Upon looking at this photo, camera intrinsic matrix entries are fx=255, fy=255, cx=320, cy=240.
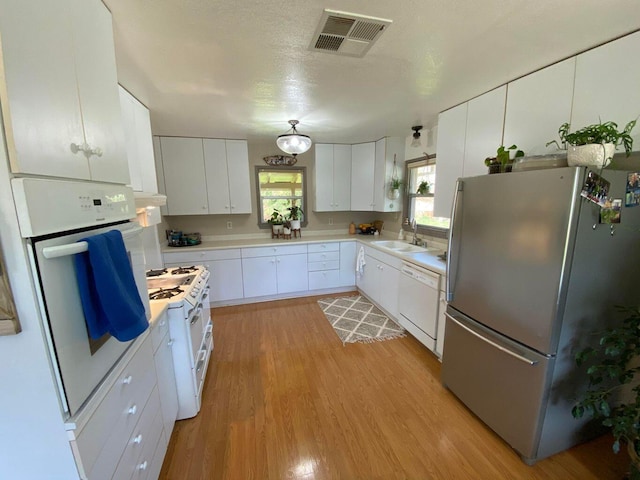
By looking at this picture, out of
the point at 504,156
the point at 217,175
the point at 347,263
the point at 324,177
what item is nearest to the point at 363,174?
the point at 324,177

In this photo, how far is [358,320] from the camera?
3176 millimetres

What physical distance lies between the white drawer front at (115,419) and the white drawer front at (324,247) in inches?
103

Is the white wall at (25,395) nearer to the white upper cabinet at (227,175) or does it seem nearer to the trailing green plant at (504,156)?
the trailing green plant at (504,156)

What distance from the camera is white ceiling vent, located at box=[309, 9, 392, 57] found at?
122 cm

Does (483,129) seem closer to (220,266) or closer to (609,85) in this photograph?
(609,85)

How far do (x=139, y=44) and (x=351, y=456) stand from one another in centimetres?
266

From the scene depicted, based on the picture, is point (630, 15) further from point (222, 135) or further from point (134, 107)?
point (222, 135)

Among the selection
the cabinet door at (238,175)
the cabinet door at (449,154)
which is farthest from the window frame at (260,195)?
the cabinet door at (449,154)

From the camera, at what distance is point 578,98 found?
1.55m

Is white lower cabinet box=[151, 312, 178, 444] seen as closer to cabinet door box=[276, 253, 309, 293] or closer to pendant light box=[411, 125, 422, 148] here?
cabinet door box=[276, 253, 309, 293]

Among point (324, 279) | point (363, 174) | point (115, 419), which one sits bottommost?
point (324, 279)

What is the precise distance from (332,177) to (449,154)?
6.17 feet

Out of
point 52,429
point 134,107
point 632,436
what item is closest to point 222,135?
point 134,107

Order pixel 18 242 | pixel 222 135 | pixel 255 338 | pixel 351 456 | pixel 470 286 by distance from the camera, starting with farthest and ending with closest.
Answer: pixel 222 135 < pixel 255 338 < pixel 470 286 < pixel 351 456 < pixel 18 242
